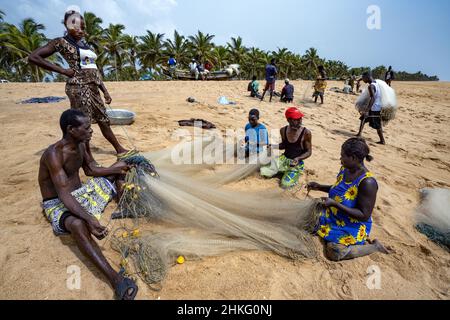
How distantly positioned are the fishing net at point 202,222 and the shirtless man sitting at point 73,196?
0.24 meters

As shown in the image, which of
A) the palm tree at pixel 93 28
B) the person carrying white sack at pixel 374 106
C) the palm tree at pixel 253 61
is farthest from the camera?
the palm tree at pixel 253 61

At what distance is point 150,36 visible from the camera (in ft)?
89.5

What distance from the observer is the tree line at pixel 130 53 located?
22.0 metres

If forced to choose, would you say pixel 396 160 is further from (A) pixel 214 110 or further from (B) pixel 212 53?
(B) pixel 212 53

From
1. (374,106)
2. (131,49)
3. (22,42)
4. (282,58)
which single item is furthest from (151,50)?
(374,106)

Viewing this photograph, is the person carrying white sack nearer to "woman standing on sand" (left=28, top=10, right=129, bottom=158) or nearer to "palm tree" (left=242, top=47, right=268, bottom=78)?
"woman standing on sand" (left=28, top=10, right=129, bottom=158)

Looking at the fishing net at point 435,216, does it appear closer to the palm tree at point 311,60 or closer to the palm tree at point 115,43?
the palm tree at point 115,43

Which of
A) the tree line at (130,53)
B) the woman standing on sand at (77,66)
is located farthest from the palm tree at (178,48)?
the woman standing on sand at (77,66)

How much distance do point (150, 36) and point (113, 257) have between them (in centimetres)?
A: 2947

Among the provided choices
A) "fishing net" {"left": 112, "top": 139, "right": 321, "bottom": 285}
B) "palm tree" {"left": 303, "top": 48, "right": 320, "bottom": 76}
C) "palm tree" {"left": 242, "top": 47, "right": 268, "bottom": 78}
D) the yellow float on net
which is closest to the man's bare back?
"fishing net" {"left": 112, "top": 139, "right": 321, "bottom": 285}

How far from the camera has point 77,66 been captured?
3205mm

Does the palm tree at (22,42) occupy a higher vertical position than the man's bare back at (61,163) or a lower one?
higher

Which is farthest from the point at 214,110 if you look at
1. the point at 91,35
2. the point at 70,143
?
the point at 91,35

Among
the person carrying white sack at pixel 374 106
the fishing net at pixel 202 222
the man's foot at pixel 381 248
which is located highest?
the person carrying white sack at pixel 374 106
